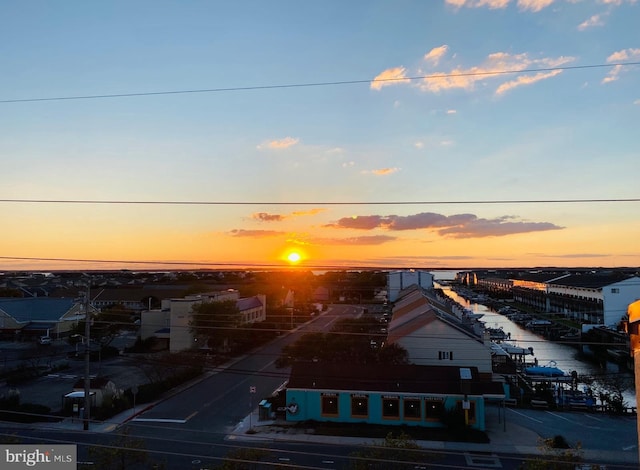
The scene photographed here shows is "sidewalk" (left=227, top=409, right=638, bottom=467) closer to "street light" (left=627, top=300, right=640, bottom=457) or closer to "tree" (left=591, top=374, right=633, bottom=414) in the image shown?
"tree" (left=591, top=374, right=633, bottom=414)

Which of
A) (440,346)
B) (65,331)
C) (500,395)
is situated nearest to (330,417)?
(500,395)

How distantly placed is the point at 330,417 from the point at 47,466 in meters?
7.55

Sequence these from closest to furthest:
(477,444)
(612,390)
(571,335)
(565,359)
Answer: (477,444)
(612,390)
(565,359)
(571,335)

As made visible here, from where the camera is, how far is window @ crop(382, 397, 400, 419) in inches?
497

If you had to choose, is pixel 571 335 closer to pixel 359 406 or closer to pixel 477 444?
pixel 477 444

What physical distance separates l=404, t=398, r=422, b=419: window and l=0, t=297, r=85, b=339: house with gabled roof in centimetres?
2207

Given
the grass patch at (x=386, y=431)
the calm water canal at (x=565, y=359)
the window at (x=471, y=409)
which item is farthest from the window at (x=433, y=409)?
the calm water canal at (x=565, y=359)

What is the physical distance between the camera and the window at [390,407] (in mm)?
12633

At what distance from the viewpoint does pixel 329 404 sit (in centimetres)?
1290

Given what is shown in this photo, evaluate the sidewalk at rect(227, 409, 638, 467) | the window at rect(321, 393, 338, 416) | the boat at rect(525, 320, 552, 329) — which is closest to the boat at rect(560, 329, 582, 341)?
the boat at rect(525, 320, 552, 329)

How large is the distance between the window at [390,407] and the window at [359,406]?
449mm

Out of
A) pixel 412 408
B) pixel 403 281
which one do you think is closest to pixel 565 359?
pixel 412 408

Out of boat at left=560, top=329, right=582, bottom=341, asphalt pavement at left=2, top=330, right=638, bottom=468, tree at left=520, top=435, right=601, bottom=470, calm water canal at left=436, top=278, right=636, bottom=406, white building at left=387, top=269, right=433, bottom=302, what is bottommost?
calm water canal at left=436, top=278, right=636, bottom=406

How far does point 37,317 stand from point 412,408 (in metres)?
24.5
